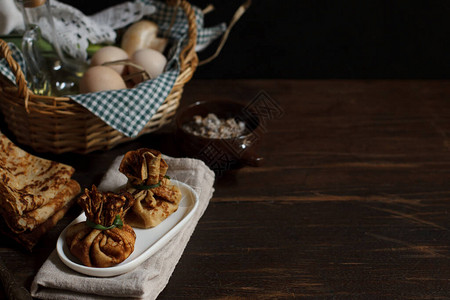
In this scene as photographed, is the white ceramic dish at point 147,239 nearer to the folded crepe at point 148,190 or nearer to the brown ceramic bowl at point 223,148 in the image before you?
the folded crepe at point 148,190

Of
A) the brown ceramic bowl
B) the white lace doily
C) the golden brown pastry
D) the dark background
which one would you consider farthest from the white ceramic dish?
the dark background

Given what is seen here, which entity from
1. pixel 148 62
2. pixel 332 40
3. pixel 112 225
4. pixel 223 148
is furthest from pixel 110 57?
pixel 332 40

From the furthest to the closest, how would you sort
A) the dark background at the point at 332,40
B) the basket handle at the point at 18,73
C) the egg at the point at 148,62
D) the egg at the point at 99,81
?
the dark background at the point at 332,40 < the egg at the point at 148,62 < the egg at the point at 99,81 < the basket handle at the point at 18,73

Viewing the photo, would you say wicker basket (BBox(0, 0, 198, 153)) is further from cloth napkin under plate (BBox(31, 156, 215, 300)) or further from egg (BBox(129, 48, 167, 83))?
cloth napkin under plate (BBox(31, 156, 215, 300))

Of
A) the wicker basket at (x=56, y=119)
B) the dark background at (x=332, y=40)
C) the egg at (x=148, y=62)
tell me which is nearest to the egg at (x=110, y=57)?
the egg at (x=148, y=62)

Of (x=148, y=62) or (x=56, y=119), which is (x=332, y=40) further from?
(x=56, y=119)

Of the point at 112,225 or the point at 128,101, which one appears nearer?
the point at 112,225
